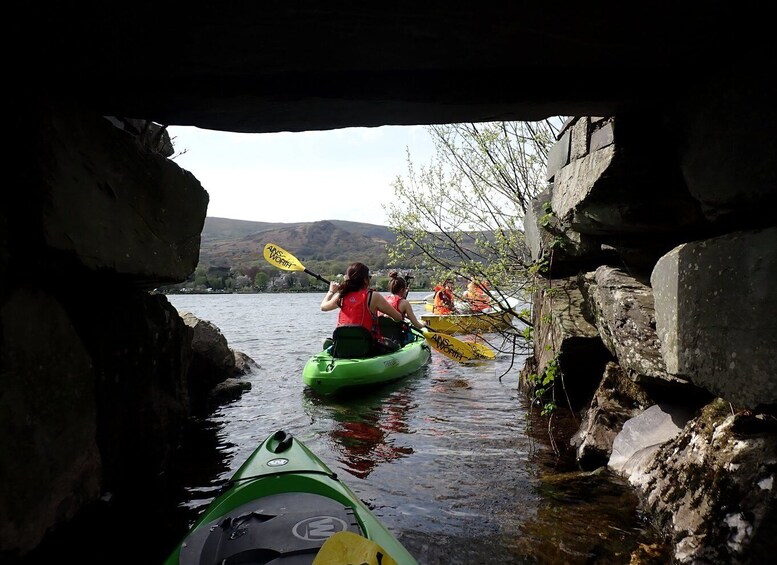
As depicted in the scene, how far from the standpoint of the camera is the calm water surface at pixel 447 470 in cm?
319

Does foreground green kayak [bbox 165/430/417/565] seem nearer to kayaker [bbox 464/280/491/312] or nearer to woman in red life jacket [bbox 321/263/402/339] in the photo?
kayaker [bbox 464/280/491/312]

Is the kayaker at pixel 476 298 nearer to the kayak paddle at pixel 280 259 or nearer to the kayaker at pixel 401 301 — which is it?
the kayaker at pixel 401 301

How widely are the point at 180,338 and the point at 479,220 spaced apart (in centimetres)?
522

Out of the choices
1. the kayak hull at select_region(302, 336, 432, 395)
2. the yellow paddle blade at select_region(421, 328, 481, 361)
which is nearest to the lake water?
the kayak hull at select_region(302, 336, 432, 395)

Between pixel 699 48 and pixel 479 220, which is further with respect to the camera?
pixel 479 220

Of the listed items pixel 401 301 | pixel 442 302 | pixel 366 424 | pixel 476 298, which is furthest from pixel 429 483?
pixel 442 302

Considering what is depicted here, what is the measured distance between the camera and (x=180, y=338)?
429cm

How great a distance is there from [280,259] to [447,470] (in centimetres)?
635

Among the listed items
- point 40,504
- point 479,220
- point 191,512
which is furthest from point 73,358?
point 479,220

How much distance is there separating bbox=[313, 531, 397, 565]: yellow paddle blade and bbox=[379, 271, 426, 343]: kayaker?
7116 mm

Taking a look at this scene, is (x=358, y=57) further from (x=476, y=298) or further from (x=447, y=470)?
(x=476, y=298)

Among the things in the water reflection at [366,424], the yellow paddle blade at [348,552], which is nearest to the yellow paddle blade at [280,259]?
the water reflection at [366,424]

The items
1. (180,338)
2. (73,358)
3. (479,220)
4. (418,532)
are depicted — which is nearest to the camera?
(73,358)

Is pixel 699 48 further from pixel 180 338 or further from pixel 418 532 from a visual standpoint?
pixel 180 338
